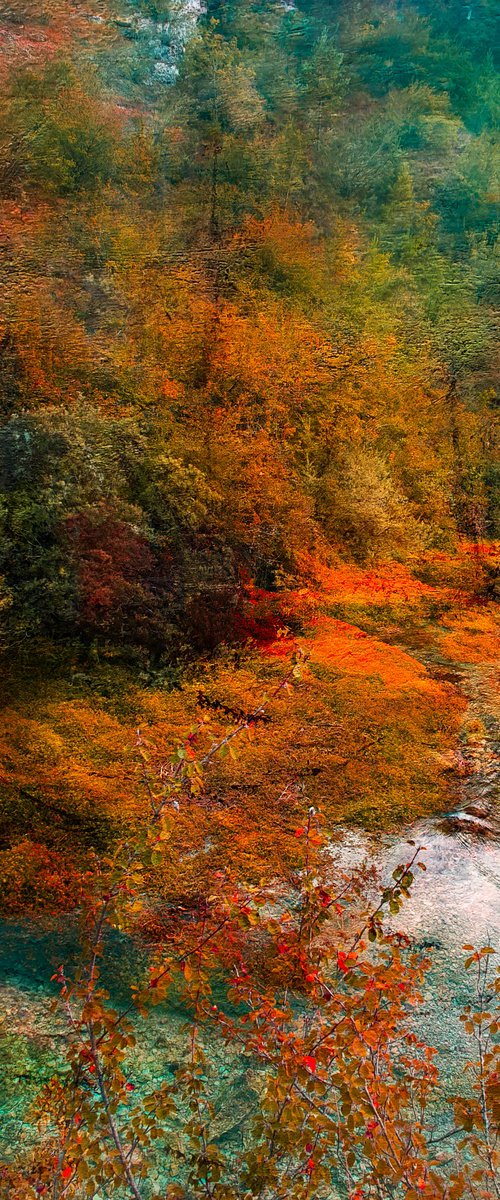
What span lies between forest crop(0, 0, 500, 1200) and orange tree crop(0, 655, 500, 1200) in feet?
0.04

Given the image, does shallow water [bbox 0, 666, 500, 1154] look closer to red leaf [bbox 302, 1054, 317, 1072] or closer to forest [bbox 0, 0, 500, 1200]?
forest [bbox 0, 0, 500, 1200]

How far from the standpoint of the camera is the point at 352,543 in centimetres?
452

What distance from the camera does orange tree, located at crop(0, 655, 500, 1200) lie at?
3.60 feet

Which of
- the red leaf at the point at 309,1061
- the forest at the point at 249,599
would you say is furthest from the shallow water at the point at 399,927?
the red leaf at the point at 309,1061

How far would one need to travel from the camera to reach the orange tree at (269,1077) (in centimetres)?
110

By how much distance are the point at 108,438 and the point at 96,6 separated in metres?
3.21

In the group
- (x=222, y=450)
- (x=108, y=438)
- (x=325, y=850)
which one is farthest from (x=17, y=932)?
(x=222, y=450)

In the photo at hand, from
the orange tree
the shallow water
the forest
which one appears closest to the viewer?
the orange tree

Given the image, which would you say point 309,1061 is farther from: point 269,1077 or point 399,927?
point 399,927

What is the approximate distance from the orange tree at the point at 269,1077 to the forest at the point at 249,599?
12 mm

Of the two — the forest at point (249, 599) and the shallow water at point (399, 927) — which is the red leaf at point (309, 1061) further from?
the shallow water at point (399, 927)

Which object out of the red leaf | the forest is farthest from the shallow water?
the red leaf

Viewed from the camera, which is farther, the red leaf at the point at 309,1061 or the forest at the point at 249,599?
the forest at the point at 249,599

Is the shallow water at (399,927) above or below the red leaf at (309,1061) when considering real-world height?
below
